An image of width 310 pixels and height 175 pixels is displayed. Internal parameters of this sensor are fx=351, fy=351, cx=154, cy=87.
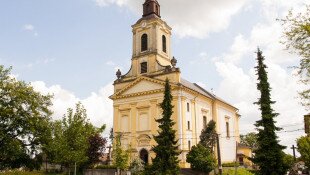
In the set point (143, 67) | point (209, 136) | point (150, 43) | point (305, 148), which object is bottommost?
point (305, 148)

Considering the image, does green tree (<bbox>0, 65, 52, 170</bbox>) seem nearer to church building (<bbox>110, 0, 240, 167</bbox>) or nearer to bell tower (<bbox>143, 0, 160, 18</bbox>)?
church building (<bbox>110, 0, 240, 167</bbox>)

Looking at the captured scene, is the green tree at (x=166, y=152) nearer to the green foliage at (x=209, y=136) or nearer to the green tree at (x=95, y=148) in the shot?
the green foliage at (x=209, y=136)

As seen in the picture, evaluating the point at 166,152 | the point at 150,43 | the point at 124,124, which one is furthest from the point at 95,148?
the point at 150,43

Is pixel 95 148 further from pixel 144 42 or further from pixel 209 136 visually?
pixel 144 42

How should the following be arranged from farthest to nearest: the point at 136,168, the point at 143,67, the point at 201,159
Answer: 1. the point at 143,67
2. the point at 201,159
3. the point at 136,168

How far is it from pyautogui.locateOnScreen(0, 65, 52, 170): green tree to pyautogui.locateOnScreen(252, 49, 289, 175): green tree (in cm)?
2264

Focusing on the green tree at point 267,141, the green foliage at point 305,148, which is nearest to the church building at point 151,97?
the green foliage at point 305,148

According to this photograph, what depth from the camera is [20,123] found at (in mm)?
37281

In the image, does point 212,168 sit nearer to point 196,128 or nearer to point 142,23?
point 196,128

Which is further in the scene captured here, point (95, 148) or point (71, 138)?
point (95, 148)

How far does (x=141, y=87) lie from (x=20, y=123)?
17788mm

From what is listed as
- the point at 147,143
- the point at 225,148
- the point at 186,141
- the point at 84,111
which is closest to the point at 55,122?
the point at 84,111

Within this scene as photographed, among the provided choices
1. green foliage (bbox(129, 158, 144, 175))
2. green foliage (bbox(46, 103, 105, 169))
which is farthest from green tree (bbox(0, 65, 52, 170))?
green foliage (bbox(129, 158, 144, 175))

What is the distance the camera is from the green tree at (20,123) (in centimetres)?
3594
